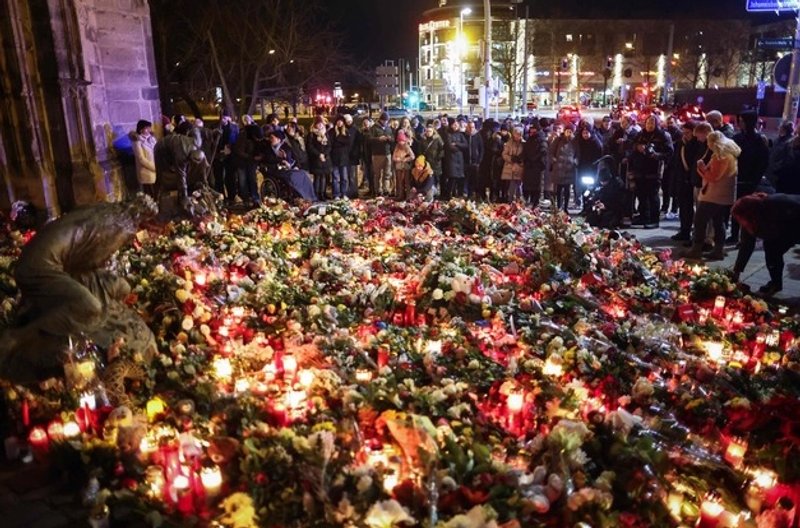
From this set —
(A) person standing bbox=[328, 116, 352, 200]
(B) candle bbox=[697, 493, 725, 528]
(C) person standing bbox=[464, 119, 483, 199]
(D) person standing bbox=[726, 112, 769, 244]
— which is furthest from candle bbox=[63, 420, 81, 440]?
(C) person standing bbox=[464, 119, 483, 199]

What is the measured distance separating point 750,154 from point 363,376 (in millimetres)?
7176

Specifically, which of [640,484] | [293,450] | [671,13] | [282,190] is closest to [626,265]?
[640,484]

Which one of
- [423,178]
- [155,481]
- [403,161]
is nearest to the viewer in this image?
[155,481]

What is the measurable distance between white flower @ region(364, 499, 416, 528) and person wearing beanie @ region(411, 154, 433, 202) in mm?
9597

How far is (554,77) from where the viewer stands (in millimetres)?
67562

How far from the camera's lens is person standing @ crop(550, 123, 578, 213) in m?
11.9

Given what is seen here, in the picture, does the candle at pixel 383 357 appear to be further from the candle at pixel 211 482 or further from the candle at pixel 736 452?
the candle at pixel 736 452

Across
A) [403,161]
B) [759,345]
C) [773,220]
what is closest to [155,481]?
[759,345]

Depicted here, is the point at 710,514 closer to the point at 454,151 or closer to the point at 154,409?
the point at 154,409

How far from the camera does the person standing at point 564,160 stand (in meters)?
11.9

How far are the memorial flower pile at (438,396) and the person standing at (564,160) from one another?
4492mm

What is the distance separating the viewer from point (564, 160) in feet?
39.1

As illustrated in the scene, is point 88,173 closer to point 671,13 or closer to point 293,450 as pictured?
point 293,450

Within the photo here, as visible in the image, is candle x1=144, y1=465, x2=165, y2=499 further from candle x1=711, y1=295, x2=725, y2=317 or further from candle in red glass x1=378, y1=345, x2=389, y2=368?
candle x1=711, y1=295, x2=725, y2=317
